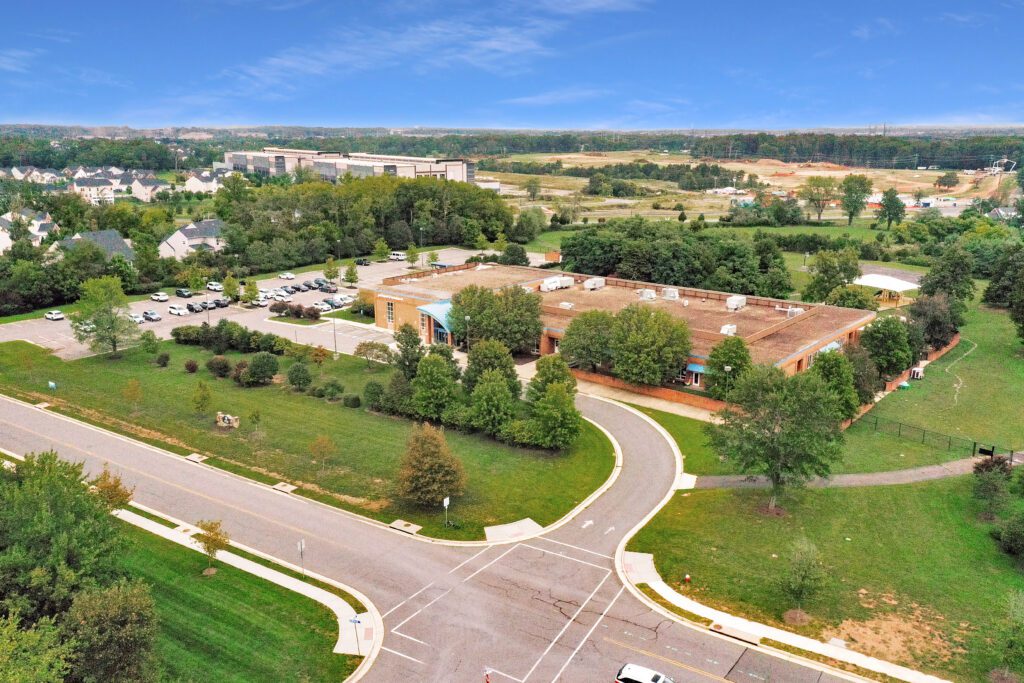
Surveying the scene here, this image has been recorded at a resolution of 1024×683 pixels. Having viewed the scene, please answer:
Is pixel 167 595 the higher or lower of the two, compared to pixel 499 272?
lower

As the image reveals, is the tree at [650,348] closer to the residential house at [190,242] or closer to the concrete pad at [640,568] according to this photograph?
the concrete pad at [640,568]

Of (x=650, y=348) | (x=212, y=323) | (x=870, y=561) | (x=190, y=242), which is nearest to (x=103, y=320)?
(x=212, y=323)

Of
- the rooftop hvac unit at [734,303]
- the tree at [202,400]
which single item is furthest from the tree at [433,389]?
the rooftop hvac unit at [734,303]

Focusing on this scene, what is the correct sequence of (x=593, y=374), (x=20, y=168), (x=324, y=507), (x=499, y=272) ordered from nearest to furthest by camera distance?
1. (x=324, y=507)
2. (x=593, y=374)
3. (x=499, y=272)
4. (x=20, y=168)

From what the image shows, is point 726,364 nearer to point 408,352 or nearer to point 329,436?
point 408,352

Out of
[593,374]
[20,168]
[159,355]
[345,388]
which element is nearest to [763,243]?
[593,374]

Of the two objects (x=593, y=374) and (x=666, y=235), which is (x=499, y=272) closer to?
(x=666, y=235)

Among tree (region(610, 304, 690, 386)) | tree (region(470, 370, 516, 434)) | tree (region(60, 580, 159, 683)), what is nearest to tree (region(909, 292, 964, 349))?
tree (region(610, 304, 690, 386))
